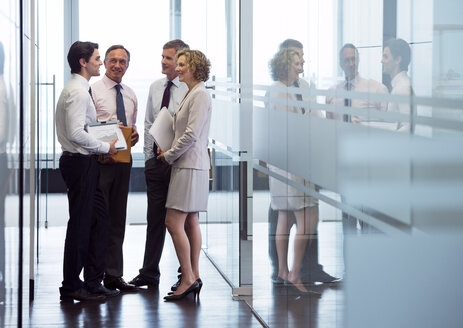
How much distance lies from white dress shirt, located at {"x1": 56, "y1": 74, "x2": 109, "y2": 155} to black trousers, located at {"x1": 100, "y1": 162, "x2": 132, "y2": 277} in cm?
61

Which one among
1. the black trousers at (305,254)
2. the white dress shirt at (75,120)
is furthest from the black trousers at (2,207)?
the white dress shirt at (75,120)

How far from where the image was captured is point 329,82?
3.62 metres

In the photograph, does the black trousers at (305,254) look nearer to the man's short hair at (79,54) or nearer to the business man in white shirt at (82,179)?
the business man in white shirt at (82,179)

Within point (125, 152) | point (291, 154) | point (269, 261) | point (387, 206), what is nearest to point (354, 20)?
point (387, 206)

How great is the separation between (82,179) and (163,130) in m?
0.69

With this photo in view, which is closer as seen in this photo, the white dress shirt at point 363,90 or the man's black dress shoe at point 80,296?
the white dress shirt at point 363,90

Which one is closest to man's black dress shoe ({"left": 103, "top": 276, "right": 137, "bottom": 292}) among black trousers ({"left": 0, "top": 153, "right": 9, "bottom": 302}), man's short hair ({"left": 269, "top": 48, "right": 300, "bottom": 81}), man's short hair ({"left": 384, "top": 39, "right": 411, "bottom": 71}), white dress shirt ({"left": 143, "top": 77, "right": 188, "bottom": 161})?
white dress shirt ({"left": 143, "top": 77, "right": 188, "bottom": 161})

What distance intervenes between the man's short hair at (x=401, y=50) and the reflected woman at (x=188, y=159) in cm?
307

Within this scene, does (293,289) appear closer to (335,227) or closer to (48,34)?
(335,227)

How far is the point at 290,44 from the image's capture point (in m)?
4.59

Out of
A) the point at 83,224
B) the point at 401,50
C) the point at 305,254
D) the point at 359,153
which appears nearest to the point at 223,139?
the point at 83,224

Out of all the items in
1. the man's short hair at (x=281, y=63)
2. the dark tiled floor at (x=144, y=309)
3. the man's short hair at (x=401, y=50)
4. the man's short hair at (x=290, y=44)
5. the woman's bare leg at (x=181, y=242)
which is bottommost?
the dark tiled floor at (x=144, y=309)

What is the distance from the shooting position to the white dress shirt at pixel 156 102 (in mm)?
6457

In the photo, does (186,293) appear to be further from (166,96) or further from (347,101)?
(347,101)
